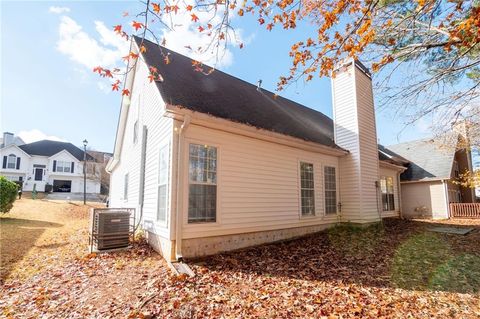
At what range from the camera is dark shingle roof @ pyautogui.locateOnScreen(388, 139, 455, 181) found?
629 inches

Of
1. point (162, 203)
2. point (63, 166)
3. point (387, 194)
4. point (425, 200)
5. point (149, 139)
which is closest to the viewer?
point (162, 203)

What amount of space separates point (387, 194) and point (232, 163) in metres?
10.2

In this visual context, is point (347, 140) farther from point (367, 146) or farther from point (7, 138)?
point (7, 138)

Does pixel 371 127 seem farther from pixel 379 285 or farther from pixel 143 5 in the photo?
pixel 143 5

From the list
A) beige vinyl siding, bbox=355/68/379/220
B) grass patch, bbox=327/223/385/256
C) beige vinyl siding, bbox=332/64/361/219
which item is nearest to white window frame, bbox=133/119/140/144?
grass patch, bbox=327/223/385/256

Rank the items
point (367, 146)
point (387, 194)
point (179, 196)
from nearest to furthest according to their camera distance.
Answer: point (179, 196), point (367, 146), point (387, 194)

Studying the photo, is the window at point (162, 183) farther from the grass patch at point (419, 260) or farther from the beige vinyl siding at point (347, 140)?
the beige vinyl siding at point (347, 140)

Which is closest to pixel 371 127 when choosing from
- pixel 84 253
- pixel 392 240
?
pixel 392 240

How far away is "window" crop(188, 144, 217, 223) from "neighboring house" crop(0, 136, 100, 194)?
32476 mm

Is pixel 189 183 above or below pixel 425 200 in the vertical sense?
above

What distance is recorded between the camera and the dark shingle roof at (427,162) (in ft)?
52.4

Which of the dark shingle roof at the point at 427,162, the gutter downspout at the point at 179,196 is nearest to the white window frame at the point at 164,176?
the gutter downspout at the point at 179,196

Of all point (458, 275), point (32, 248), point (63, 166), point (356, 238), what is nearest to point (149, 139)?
point (32, 248)

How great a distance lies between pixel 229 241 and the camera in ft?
21.1
